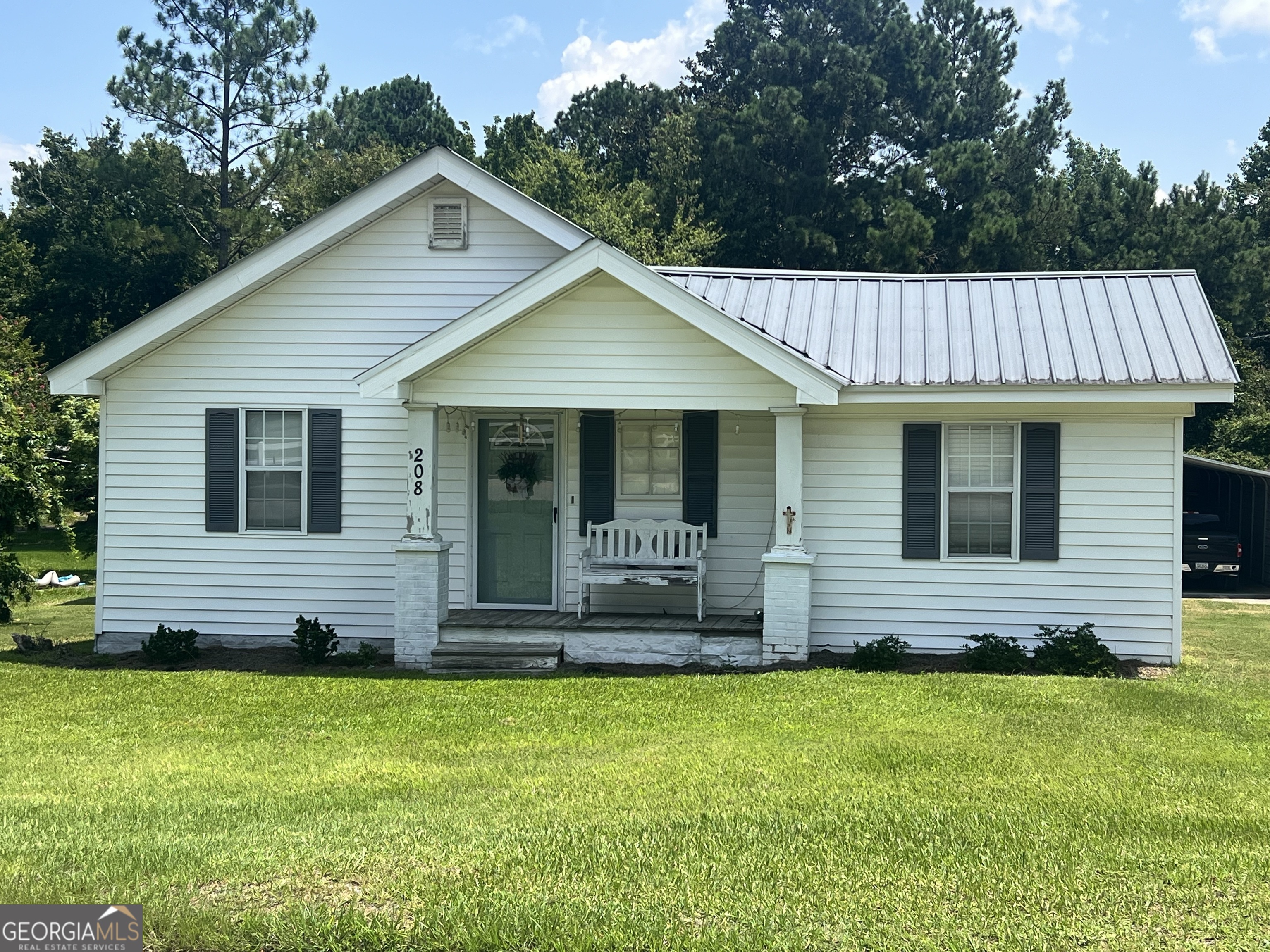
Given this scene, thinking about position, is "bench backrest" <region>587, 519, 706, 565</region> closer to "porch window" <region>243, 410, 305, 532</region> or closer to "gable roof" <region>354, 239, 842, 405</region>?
"gable roof" <region>354, 239, 842, 405</region>

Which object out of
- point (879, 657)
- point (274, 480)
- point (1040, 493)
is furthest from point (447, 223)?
point (1040, 493)

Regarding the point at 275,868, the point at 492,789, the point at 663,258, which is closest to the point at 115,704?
the point at 492,789

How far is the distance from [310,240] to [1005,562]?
8.03 m

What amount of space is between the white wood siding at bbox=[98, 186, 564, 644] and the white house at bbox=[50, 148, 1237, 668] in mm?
29

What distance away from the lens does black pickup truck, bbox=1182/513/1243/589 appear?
2053cm

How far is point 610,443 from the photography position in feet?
40.1

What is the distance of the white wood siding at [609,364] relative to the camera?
35.9 ft

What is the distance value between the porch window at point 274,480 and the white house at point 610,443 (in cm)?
3

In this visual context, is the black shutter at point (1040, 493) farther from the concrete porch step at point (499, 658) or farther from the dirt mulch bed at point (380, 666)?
the concrete porch step at point (499, 658)

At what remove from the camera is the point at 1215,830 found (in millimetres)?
5820

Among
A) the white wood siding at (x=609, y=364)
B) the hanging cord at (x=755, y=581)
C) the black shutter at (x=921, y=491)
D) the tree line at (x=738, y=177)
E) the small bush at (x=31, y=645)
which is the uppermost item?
the tree line at (x=738, y=177)

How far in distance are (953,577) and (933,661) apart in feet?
3.01

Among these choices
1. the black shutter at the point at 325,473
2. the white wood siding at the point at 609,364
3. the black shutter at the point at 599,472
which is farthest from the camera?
the black shutter at the point at 325,473

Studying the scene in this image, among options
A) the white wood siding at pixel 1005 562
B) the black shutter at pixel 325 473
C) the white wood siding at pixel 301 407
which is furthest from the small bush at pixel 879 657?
the black shutter at pixel 325 473
